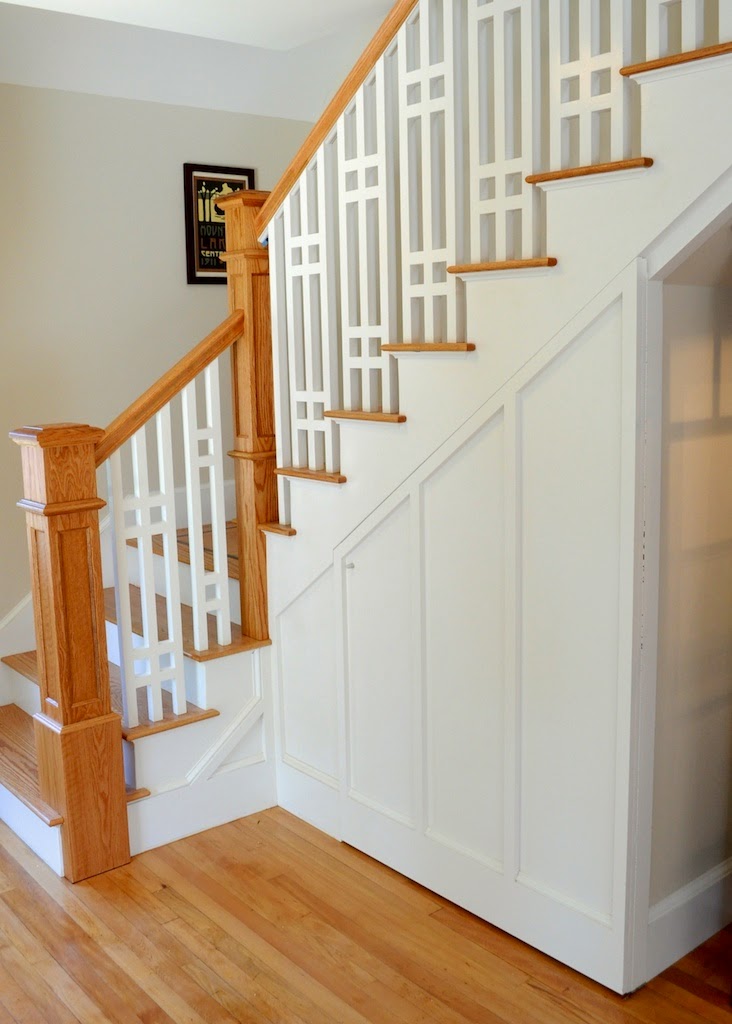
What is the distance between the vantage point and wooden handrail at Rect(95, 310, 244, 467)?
300 cm

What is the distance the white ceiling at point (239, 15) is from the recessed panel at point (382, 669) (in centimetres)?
202

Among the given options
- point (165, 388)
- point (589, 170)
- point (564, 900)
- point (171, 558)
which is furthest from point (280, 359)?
point (564, 900)

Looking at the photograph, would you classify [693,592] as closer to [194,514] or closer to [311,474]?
[311,474]

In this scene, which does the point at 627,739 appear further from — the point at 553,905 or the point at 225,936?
the point at 225,936

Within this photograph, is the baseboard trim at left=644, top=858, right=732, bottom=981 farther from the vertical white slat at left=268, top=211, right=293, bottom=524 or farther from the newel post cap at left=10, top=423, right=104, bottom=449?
the newel post cap at left=10, top=423, right=104, bottom=449

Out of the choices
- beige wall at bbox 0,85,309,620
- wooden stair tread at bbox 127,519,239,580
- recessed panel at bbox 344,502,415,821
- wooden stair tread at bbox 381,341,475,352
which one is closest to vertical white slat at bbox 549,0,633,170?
wooden stair tread at bbox 381,341,475,352

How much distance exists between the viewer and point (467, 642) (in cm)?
270

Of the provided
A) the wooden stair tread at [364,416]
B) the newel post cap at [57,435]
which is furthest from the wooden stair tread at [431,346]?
the newel post cap at [57,435]

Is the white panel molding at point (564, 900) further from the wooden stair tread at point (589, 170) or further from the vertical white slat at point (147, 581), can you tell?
the wooden stair tread at point (589, 170)

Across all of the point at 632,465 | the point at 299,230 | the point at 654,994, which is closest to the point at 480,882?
the point at 654,994

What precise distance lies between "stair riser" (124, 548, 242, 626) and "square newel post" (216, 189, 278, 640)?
0.65 feet

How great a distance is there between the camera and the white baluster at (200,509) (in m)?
3.18

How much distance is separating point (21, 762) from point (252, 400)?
56.6 inches

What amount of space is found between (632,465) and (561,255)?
50 centimetres
